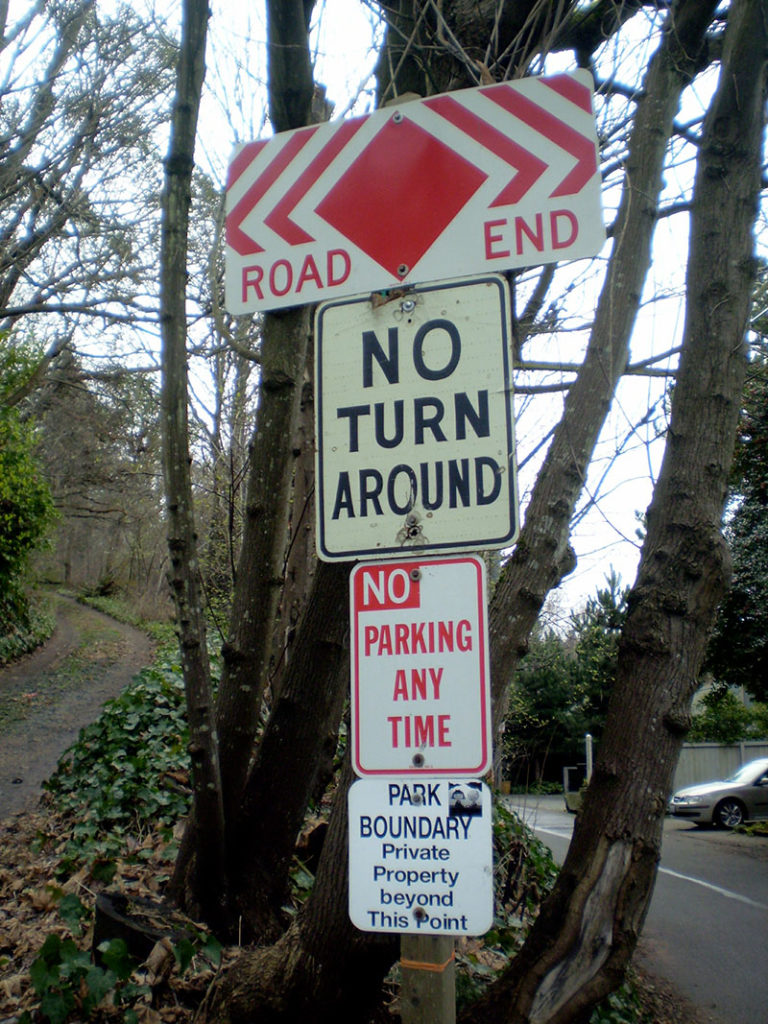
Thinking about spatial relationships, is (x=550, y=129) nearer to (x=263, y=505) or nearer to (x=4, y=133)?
(x=263, y=505)

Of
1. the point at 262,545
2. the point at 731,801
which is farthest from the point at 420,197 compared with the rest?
the point at 731,801

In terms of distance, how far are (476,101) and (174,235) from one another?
1473 millimetres

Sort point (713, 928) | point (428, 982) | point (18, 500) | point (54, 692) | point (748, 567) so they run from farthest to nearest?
1. point (748, 567)
2. point (18, 500)
3. point (54, 692)
4. point (713, 928)
5. point (428, 982)

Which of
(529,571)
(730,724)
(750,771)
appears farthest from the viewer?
(730,724)

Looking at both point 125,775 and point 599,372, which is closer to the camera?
point 599,372

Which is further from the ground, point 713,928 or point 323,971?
point 323,971

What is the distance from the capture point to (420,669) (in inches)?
72.0

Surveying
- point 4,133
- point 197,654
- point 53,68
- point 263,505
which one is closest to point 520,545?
point 263,505

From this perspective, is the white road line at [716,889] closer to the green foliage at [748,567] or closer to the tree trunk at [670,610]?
the green foliage at [748,567]

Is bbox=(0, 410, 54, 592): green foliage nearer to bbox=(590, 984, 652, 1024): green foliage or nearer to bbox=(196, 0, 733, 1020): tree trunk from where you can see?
bbox=(590, 984, 652, 1024): green foliage

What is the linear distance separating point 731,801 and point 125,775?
53.0 feet

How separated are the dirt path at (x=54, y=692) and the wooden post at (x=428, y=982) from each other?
645cm

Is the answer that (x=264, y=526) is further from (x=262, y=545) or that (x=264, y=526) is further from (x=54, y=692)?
(x=54, y=692)

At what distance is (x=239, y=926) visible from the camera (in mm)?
3703
